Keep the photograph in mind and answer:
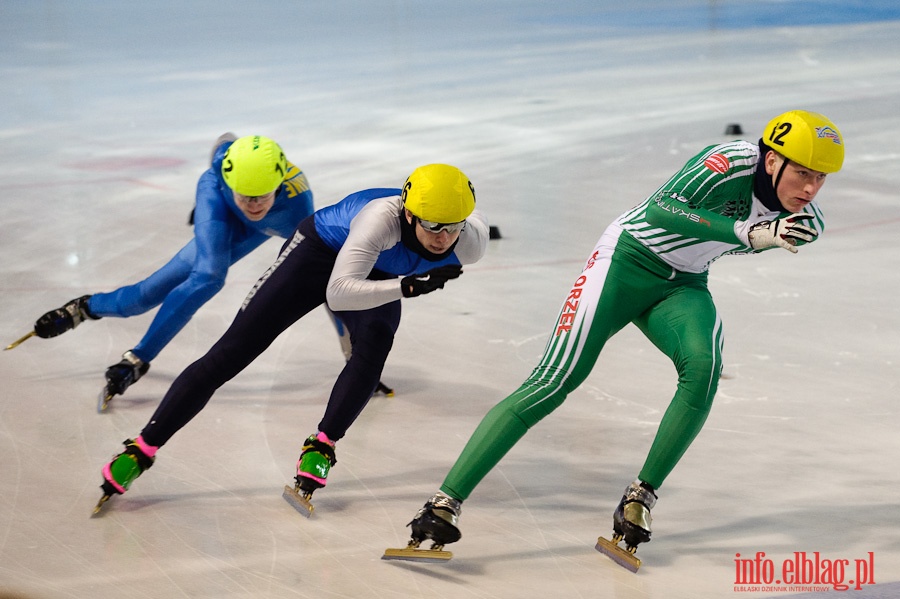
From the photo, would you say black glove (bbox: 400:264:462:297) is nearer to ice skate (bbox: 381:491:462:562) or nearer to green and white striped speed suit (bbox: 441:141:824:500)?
green and white striped speed suit (bbox: 441:141:824:500)

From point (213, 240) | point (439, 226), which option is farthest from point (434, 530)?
point (213, 240)

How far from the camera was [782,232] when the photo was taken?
3.21 m

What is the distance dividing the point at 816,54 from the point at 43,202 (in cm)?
1002

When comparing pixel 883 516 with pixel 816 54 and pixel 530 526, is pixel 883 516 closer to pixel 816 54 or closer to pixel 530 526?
pixel 530 526

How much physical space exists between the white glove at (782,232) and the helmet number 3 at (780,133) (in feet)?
0.77

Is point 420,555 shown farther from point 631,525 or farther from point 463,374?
point 463,374

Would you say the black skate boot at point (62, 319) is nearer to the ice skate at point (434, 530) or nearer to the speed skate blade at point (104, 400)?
the speed skate blade at point (104, 400)

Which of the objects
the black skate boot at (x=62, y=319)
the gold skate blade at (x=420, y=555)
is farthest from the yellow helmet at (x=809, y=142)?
the black skate boot at (x=62, y=319)

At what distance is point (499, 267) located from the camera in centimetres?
669

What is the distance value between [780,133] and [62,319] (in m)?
3.04

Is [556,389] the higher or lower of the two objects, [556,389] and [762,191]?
the lower

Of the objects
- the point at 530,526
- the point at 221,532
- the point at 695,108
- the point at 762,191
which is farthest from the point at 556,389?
the point at 695,108

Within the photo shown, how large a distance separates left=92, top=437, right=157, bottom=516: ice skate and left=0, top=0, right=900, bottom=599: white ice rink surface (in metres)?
0.09

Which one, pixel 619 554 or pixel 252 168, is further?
pixel 252 168
